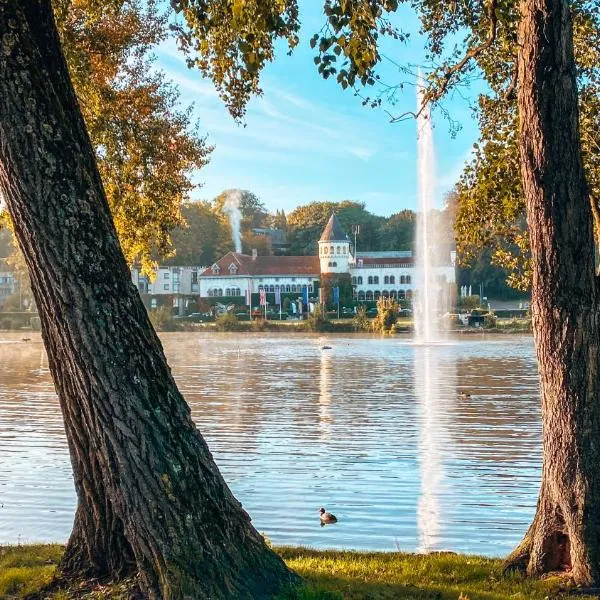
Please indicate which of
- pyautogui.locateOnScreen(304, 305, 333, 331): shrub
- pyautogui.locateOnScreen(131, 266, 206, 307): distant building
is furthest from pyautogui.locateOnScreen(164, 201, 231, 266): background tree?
pyautogui.locateOnScreen(304, 305, 333, 331): shrub

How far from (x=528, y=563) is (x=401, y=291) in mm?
103218

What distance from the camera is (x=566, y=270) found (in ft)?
18.1

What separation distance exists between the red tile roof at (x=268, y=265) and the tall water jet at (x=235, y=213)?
41.9ft

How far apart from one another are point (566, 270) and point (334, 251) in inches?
3949

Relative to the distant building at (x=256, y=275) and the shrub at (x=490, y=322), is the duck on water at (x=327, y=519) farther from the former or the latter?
the distant building at (x=256, y=275)

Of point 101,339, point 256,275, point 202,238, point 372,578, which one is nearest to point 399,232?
point 256,275

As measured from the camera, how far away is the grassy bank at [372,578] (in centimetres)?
526

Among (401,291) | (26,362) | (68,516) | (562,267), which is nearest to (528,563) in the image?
(562,267)

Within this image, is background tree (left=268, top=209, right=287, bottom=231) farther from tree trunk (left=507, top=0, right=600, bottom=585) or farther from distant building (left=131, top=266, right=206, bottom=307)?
tree trunk (left=507, top=0, right=600, bottom=585)

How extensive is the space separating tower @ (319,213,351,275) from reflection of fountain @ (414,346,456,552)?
69.3 m

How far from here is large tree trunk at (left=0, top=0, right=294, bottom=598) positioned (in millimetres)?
4418

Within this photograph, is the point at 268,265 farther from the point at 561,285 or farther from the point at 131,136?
the point at 561,285

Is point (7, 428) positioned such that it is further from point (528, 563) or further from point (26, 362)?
point (26, 362)

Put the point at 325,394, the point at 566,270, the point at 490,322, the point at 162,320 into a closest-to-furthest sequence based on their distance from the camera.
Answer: the point at 566,270, the point at 325,394, the point at 490,322, the point at 162,320
